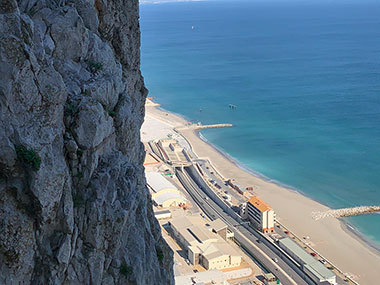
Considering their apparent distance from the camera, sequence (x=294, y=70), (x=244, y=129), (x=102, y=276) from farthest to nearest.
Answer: (x=294, y=70), (x=244, y=129), (x=102, y=276)

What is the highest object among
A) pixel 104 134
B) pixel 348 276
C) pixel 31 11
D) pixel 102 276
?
pixel 31 11

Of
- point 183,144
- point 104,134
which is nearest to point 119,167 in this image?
point 104,134

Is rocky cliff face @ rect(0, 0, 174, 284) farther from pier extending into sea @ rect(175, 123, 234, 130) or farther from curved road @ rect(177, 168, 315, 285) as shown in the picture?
pier extending into sea @ rect(175, 123, 234, 130)

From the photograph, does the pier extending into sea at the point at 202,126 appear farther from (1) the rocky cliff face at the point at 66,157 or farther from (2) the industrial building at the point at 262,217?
(1) the rocky cliff face at the point at 66,157

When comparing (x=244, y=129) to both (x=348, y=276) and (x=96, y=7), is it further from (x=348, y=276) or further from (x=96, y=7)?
(x=96, y=7)

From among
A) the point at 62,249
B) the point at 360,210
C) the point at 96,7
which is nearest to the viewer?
the point at 62,249

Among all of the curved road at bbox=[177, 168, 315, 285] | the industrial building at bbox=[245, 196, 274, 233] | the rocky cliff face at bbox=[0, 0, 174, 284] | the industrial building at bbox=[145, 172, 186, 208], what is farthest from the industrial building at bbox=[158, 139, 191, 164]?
the rocky cliff face at bbox=[0, 0, 174, 284]
